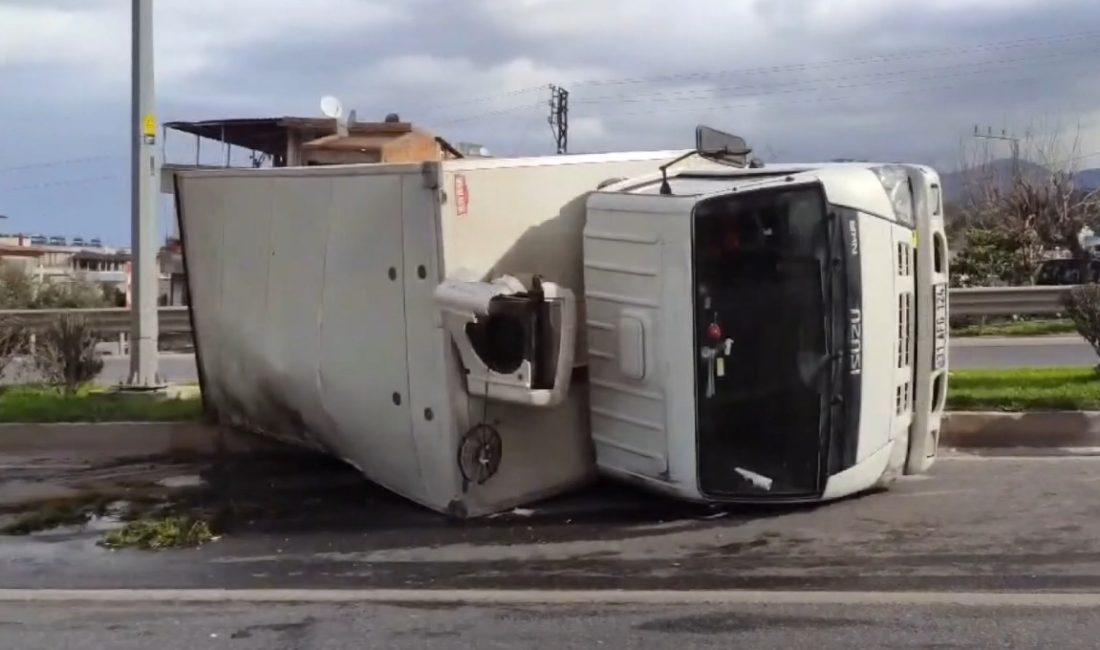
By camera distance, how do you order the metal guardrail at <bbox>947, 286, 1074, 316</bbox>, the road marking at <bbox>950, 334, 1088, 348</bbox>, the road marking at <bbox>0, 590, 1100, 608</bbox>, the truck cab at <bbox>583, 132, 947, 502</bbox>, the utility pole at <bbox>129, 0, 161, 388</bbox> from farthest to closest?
the metal guardrail at <bbox>947, 286, 1074, 316</bbox>, the road marking at <bbox>950, 334, 1088, 348</bbox>, the utility pole at <bbox>129, 0, 161, 388</bbox>, the truck cab at <bbox>583, 132, 947, 502</bbox>, the road marking at <bbox>0, 590, 1100, 608</bbox>

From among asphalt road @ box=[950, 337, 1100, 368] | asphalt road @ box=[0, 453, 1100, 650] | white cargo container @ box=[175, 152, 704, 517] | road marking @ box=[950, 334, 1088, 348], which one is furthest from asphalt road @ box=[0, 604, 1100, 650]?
road marking @ box=[950, 334, 1088, 348]

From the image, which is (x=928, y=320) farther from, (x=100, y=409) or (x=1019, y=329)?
(x=1019, y=329)

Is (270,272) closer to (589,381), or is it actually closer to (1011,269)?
(589,381)

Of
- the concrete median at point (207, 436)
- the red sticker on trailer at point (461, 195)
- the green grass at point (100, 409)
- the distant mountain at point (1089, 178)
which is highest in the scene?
the distant mountain at point (1089, 178)

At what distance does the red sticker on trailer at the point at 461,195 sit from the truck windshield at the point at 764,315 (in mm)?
1364

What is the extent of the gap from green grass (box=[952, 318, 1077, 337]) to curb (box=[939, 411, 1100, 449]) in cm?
1143

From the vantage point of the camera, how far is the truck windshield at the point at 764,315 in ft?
22.5

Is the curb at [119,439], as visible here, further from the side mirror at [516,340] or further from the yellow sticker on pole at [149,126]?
the side mirror at [516,340]

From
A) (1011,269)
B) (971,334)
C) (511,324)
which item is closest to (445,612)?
(511,324)

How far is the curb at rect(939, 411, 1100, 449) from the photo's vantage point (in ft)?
30.7

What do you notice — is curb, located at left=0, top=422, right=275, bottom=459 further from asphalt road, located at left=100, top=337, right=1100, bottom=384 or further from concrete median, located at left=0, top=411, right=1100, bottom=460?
asphalt road, located at left=100, top=337, right=1100, bottom=384

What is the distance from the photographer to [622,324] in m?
7.18

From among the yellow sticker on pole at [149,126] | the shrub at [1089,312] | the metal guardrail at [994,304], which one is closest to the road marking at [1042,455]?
the shrub at [1089,312]

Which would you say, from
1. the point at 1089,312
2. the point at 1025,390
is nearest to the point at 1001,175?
the point at 1089,312
